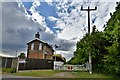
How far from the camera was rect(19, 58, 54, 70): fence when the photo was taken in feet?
113

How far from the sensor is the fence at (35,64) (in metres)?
34.4

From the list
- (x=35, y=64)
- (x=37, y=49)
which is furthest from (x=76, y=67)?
(x=37, y=49)

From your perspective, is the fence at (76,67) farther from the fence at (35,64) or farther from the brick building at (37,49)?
the brick building at (37,49)

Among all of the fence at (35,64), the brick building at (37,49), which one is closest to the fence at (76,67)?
the fence at (35,64)

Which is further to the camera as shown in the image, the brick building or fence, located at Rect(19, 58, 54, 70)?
the brick building

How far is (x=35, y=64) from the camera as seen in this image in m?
38.8

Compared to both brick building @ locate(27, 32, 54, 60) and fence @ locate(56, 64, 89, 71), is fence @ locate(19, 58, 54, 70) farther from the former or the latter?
brick building @ locate(27, 32, 54, 60)

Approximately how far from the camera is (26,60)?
35.7 metres

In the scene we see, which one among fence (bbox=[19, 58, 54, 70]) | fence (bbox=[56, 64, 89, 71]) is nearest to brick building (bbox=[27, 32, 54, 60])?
fence (bbox=[19, 58, 54, 70])

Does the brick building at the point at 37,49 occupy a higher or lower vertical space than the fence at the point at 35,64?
higher

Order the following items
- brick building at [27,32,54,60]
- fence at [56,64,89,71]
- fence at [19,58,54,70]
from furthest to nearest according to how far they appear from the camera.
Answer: brick building at [27,32,54,60], fence at [56,64,89,71], fence at [19,58,54,70]

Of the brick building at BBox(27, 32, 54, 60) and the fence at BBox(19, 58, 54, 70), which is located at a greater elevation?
the brick building at BBox(27, 32, 54, 60)

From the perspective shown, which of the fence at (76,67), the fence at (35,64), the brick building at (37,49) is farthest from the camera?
the brick building at (37,49)

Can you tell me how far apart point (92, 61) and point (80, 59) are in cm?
330
